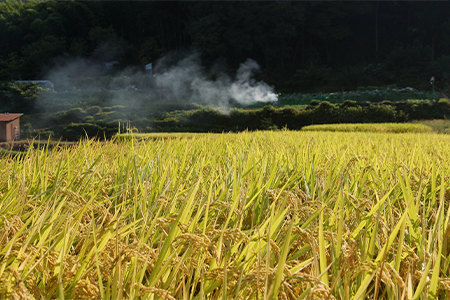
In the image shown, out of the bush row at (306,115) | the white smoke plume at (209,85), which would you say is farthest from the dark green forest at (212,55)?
the white smoke plume at (209,85)

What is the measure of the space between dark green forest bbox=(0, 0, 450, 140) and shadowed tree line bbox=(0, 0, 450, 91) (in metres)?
0.15

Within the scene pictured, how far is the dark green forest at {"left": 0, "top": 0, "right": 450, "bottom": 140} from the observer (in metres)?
26.1

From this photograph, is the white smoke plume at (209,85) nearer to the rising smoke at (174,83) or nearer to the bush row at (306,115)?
the rising smoke at (174,83)

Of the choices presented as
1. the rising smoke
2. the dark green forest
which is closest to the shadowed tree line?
the dark green forest

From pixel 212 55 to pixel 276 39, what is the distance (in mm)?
8498

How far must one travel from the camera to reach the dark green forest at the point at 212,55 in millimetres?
26078

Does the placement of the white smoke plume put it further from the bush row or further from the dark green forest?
the bush row

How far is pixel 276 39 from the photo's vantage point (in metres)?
40.9

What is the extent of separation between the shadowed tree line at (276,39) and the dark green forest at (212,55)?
0.15 m

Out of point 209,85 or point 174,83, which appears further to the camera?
point 174,83

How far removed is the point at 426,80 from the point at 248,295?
39.1 m

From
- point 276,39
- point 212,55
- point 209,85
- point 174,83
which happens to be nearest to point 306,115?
point 209,85

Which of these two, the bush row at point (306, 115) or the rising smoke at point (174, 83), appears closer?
the bush row at point (306, 115)

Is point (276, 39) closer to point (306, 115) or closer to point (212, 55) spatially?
point (212, 55)
